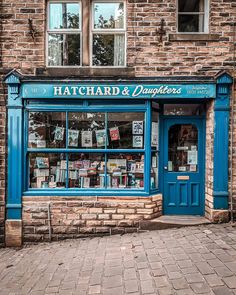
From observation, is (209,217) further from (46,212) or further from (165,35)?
(165,35)

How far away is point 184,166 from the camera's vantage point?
24.2 feet

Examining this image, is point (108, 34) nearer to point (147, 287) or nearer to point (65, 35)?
point (65, 35)

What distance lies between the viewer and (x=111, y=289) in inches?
173

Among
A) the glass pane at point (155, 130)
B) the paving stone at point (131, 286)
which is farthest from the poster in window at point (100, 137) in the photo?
the paving stone at point (131, 286)

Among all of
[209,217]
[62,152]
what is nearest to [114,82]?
[62,152]

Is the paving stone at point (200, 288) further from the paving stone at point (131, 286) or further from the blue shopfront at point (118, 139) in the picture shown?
the blue shopfront at point (118, 139)

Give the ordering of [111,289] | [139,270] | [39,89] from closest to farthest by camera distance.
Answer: [111,289] < [139,270] < [39,89]

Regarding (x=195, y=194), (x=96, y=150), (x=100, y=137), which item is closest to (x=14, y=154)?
(x=96, y=150)

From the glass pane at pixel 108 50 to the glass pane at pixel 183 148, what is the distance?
2.05 meters

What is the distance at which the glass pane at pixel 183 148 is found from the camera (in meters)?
7.37

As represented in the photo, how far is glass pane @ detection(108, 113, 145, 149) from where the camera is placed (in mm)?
6973

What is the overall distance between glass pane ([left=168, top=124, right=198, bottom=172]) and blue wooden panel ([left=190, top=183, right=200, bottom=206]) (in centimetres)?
37

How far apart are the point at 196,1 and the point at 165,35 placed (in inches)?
46.7

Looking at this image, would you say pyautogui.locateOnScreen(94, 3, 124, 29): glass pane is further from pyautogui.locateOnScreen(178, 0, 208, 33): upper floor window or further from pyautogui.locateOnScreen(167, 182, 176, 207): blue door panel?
pyautogui.locateOnScreen(167, 182, 176, 207): blue door panel
